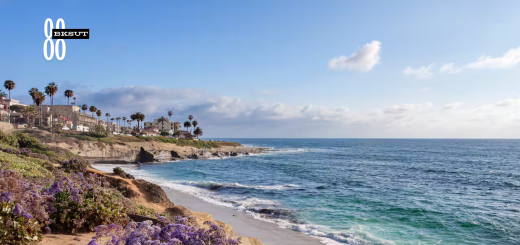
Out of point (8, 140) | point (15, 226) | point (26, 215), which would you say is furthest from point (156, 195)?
point (8, 140)

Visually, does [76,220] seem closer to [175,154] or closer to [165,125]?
[175,154]

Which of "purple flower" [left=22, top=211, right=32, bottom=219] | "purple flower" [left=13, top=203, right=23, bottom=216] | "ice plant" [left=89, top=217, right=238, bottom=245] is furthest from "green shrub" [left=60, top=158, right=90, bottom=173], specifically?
"ice plant" [left=89, top=217, right=238, bottom=245]

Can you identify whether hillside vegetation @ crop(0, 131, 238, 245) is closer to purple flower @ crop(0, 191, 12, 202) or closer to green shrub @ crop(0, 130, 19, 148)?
purple flower @ crop(0, 191, 12, 202)

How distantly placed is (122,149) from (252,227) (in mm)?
55609

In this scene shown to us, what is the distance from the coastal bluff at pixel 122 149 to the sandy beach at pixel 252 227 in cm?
4203

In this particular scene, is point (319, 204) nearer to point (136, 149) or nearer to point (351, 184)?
point (351, 184)

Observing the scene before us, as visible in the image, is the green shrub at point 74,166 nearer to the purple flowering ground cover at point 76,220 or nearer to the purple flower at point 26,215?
the purple flowering ground cover at point 76,220

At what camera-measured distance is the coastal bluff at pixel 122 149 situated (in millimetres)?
52062

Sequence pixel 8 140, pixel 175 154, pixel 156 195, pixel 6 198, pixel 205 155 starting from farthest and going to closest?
pixel 205 155, pixel 175 154, pixel 8 140, pixel 156 195, pixel 6 198

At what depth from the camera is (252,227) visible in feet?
52.1

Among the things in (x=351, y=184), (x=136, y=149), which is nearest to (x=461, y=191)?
(x=351, y=184)

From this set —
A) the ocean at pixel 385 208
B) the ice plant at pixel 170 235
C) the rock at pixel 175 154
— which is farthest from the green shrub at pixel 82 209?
the rock at pixel 175 154

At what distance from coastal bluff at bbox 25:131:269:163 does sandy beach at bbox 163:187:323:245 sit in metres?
42.0

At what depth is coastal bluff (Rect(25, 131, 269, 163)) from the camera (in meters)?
52.1
